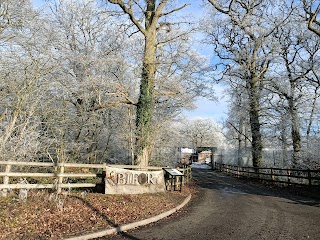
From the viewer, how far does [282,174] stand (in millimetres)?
17531

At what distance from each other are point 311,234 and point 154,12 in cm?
1189

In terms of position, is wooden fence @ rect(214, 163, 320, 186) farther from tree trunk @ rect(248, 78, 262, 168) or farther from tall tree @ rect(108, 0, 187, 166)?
tall tree @ rect(108, 0, 187, 166)

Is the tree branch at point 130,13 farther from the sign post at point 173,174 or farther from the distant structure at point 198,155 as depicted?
the distant structure at point 198,155

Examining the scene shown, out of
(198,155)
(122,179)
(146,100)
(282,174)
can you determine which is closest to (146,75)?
(146,100)

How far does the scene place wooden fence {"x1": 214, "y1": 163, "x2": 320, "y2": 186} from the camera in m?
14.2

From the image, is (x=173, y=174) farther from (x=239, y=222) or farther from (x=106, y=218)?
(x=106, y=218)

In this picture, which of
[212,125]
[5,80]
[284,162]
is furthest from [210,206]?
[212,125]

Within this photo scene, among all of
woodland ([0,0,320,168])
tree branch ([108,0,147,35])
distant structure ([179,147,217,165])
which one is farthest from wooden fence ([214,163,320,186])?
distant structure ([179,147,217,165])

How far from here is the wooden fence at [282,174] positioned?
14.2 m

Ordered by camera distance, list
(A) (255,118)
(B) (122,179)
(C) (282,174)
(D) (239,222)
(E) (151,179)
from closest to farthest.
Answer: (D) (239,222)
(B) (122,179)
(E) (151,179)
(C) (282,174)
(A) (255,118)

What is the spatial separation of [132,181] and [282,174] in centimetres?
1144

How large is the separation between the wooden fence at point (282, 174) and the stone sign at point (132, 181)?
273 inches

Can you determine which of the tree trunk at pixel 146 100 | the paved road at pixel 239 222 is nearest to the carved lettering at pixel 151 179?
the paved road at pixel 239 222

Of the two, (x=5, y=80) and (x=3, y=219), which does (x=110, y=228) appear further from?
(x=5, y=80)
